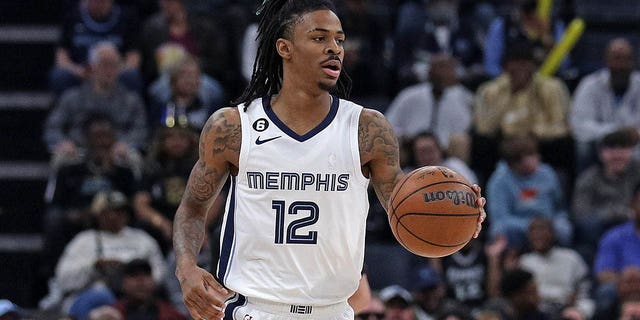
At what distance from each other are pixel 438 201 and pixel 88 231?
611cm

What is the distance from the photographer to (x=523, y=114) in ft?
41.2

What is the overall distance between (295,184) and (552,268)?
573cm

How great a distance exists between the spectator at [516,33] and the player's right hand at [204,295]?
25.8 ft

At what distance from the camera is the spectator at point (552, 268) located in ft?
36.9

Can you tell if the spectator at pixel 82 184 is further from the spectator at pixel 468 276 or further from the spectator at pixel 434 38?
the spectator at pixel 434 38

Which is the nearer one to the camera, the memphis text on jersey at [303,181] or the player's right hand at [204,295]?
the player's right hand at [204,295]

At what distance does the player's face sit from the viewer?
6.09 metres

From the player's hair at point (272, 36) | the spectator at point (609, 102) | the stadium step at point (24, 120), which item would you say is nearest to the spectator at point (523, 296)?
the spectator at point (609, 102)

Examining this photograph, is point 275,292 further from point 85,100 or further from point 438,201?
point 85,100

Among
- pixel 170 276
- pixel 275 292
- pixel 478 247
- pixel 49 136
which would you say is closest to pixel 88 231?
pixel 170 276

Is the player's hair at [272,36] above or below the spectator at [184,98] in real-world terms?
above

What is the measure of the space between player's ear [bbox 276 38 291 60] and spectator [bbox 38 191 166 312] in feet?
17.1

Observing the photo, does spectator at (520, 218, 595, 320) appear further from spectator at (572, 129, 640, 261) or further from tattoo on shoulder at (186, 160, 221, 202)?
tattoo on shoulder at (186, 160, 221, 202)

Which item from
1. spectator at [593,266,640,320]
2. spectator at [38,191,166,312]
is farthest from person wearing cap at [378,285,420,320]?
spectator at [38,191,166,312]
